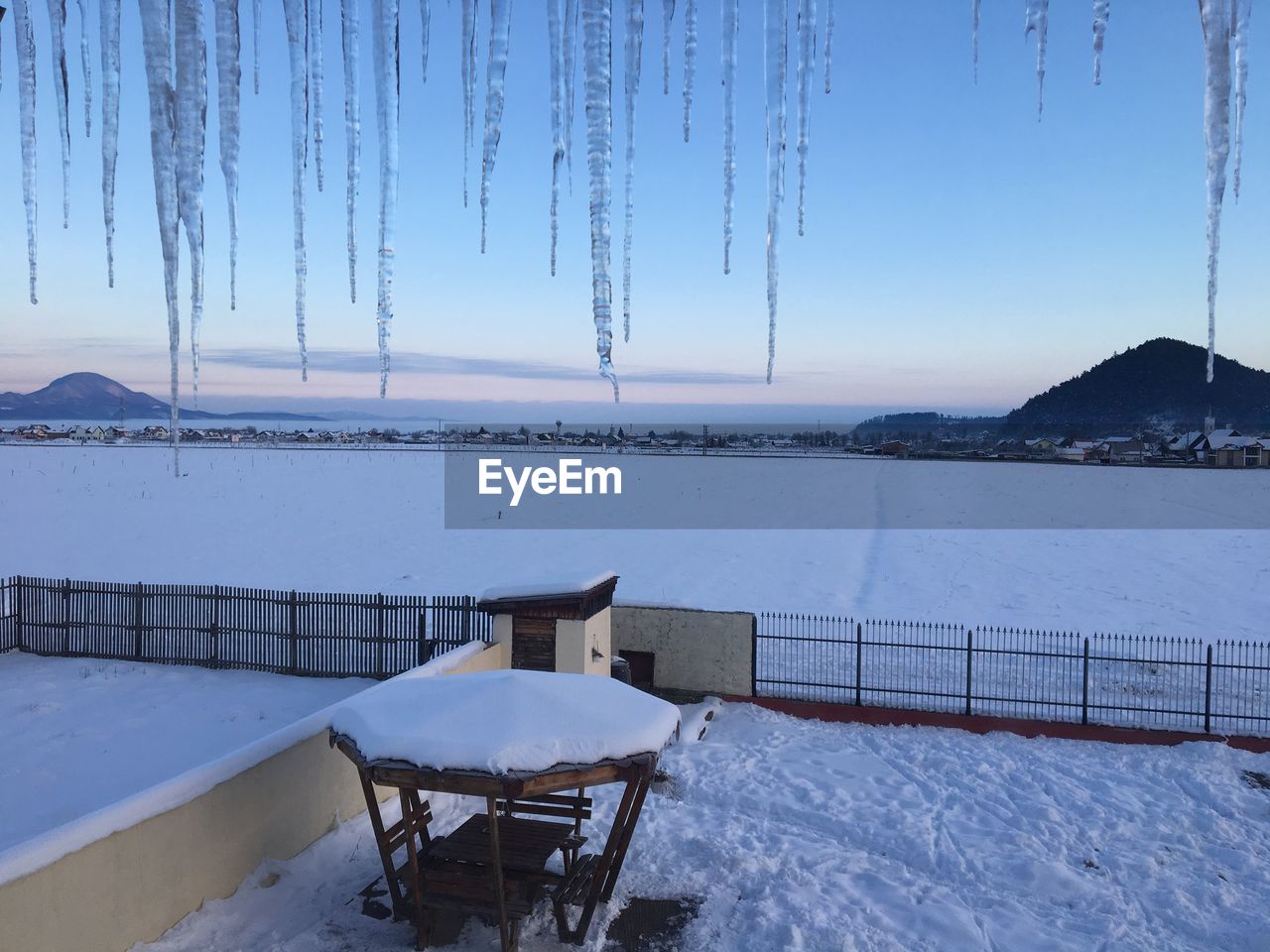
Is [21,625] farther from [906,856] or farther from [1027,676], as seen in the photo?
[1027,676]

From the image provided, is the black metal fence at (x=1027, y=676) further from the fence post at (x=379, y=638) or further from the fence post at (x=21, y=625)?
the fence post at (x=21, y=625)

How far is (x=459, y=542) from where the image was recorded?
43.3 metres

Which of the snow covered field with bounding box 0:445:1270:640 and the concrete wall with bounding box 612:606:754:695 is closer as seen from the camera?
the concrete wall with bounding box 612:606:754:695

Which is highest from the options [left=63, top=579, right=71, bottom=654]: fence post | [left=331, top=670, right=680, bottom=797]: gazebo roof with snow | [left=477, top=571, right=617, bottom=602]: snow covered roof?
[left=331, top=670, right=680, bottom=797]: gazebo roof with snow

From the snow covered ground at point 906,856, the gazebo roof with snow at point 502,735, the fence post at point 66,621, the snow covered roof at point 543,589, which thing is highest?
the gazebo roof with snow at point 502,735

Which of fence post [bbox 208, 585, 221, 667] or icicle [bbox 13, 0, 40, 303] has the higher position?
icicle [bbox 13, 0, 40, 303]

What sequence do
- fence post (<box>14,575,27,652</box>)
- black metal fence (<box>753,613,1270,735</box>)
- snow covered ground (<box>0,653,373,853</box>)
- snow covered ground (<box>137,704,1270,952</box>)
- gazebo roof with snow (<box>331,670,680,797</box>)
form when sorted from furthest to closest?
1. fence post (<box>14,575,27,652</box>)
2. black metal fence (<box>753,613,1270,735</box>)
3. snow covered ground (<box>0,653,373,853</box>)
4. snow covered ground (<box>137,704,1270,952</box>)
5. gazebo roof with snow (<box>331,670,680,797</box>)

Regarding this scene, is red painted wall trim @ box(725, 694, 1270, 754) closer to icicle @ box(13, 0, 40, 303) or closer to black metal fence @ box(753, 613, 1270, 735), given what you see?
black metal fence @ box(753, 613, 1270, 735)

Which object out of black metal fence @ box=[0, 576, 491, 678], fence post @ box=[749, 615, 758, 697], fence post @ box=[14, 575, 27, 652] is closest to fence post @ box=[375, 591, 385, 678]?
black metal fence @ box=[0, 576, 491, 678]

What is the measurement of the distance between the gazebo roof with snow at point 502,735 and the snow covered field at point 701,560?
71.7ft

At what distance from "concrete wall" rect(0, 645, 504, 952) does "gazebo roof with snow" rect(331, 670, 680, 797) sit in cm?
154

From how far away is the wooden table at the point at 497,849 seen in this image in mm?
6336

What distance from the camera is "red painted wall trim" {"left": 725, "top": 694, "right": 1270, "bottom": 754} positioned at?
15423mm

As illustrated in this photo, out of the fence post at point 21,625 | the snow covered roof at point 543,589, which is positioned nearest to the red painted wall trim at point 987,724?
the snow covered roof at point 543,589
